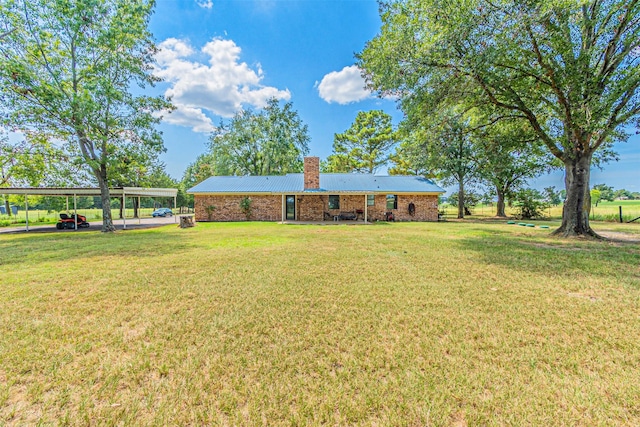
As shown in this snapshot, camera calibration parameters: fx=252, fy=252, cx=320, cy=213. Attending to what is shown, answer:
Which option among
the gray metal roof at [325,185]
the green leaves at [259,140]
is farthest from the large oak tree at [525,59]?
the green leaves at [259,140]

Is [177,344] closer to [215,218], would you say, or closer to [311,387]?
[311,387]

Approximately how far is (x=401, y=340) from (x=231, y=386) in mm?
1825

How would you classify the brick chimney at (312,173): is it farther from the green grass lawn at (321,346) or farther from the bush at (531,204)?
the bush at (531,204)

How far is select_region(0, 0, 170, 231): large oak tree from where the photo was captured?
11.2 m

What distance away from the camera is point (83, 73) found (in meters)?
12.8

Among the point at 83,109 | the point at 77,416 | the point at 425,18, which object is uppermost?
the point at 425,18

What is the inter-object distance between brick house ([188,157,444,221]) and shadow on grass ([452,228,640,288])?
31.3 feet

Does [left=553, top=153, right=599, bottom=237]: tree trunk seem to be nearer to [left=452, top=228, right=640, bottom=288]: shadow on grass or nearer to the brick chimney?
[left=452, top=228, right=640, bottom=288]: shadow on grass

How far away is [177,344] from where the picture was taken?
2805mm

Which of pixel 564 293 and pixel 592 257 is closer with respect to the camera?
pixel 564 293

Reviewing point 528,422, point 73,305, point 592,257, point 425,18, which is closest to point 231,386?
point 528,422

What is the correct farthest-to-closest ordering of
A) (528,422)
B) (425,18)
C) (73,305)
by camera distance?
(425,18), (73,305), (528,422)

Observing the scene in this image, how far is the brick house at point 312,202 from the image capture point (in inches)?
733

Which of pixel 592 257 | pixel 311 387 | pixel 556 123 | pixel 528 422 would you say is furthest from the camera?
pixel 556 123
